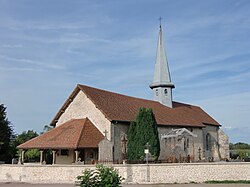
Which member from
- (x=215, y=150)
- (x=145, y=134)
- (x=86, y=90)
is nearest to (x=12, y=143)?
(x=86, y=90)

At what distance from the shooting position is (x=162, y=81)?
41875 mm

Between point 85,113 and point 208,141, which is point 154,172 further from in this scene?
point 208,141

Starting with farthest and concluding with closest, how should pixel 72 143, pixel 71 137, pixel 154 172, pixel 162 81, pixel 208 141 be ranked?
pixel 208 141 → pixel 162 81 → pixel 71 137 → pixel 72 143 → pixel 154 172

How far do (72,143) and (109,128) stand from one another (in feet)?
12.8

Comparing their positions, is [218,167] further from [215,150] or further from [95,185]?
[215,150]

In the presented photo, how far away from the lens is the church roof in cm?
2977

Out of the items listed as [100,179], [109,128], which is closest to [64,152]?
[109,128]

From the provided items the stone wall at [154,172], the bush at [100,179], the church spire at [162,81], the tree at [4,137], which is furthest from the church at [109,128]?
the bush at [100,179]

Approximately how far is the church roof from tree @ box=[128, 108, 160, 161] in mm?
1796

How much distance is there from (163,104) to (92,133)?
51.7 feet

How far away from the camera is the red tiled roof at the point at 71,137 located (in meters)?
26.2

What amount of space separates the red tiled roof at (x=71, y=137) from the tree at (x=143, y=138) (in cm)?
308

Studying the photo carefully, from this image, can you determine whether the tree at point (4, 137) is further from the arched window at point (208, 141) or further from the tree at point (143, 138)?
the arched window at point (208, 141)

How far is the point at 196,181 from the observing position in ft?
75.5
